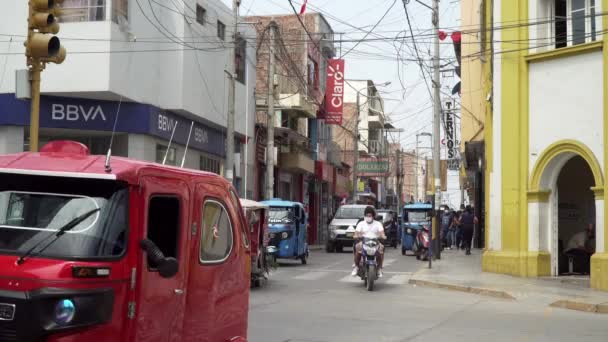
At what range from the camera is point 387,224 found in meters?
37.8

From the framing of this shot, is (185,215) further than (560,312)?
No

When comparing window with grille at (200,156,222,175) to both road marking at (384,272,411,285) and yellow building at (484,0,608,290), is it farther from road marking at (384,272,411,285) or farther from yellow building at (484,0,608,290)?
yellow building at (484,0,608,290)

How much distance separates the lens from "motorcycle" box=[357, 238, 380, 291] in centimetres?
→ 1705

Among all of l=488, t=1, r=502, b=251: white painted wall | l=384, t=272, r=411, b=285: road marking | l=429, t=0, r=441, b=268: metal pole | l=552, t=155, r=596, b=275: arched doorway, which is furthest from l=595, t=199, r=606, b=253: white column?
l=429, t=0, r=441, b=268: metal pole

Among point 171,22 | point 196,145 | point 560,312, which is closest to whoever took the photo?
point 560,312

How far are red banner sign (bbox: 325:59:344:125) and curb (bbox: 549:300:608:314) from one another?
96.6ft

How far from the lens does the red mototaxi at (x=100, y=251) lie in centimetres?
478

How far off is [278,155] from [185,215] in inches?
1352

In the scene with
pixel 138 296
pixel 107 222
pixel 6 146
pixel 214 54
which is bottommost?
pixel 138 296

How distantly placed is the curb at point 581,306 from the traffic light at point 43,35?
33.0ft

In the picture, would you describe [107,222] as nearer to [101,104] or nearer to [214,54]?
[101,104]

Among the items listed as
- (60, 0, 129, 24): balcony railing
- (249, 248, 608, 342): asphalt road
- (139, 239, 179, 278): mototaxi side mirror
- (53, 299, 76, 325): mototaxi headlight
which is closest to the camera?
(53, 299, 76, 325): mototaxi headlight

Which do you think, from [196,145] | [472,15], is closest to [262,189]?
[196,145]

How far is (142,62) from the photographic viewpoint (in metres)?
24.1
